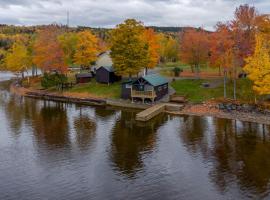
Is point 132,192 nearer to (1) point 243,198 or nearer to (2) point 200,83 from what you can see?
(1) point 243,198

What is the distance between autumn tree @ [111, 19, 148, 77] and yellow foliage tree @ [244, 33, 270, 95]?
74.3ft

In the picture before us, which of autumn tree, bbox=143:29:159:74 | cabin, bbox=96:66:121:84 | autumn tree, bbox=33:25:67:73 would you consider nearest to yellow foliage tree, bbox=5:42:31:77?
autumn tree, bbox=33:25:67:73

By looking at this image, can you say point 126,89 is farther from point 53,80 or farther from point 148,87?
point 53,80

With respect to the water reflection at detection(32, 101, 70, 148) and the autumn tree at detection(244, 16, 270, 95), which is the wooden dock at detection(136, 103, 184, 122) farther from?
the autumn tree at detection(244, 16, 270, 95)

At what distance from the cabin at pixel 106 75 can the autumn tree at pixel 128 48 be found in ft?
11.9

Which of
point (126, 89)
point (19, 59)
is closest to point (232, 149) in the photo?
point (126, 89)

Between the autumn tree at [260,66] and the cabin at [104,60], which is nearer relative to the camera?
the autumn tree at [260,66]

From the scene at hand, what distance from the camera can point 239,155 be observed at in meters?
37.1

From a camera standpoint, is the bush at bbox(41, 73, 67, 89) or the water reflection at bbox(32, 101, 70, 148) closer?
the water reflection at bbox(32, 101, 70, 148)

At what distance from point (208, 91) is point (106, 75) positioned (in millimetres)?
22001

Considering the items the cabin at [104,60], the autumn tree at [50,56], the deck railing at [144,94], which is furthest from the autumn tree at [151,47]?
the autumn tree at [50,56]

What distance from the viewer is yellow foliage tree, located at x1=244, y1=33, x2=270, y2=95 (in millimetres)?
52969

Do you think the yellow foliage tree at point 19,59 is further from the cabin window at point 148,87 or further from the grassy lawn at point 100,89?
the cabin window at point 148,87

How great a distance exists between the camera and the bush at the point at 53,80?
75.2 meters
